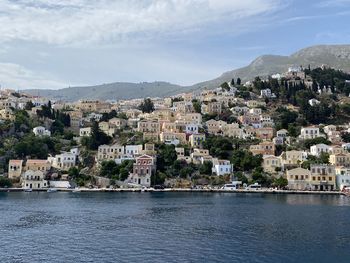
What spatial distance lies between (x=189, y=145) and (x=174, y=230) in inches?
1713

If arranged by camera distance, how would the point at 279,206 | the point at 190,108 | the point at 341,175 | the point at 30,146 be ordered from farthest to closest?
the point at 190,108, the point at 30,146, the point at 341,175, the point at 279,206

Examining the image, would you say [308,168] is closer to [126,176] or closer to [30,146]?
[126,176]

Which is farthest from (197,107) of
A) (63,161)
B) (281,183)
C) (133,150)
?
A: (281,183)

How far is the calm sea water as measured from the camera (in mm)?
27406

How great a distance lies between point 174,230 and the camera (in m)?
34.7

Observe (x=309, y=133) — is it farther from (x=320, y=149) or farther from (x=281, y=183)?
(x=281, y=183)

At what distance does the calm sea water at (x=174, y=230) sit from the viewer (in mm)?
27406

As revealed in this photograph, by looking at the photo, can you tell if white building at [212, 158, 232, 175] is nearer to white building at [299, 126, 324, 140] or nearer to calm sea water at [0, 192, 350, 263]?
calm sea water at [0, 192, 350, 263]

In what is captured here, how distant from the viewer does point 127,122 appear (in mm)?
93250

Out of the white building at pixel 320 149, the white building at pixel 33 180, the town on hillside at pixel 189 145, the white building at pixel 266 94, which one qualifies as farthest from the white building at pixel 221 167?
the white building at pixel 266 94

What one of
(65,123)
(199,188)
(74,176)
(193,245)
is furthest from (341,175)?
(65,123)

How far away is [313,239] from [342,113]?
70.1 meters

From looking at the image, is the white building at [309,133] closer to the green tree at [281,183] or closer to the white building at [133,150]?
the green tree at [281,183]

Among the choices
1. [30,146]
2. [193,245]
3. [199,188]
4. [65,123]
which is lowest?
[193,245]
